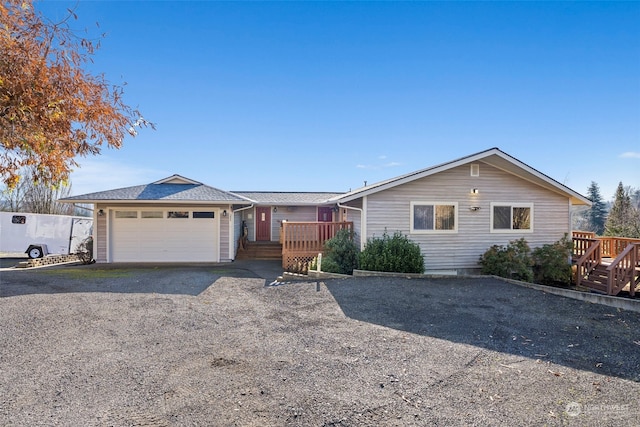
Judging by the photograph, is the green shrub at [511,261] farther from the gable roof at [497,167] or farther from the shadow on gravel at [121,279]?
the shadow on gravel at [121,279]

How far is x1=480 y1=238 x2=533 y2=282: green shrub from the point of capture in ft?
32.1

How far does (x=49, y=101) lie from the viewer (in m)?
4.32

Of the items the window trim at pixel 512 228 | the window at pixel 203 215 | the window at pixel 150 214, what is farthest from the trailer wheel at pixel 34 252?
the window trim at pixel 512 228

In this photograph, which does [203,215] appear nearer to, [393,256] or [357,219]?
[357,219]

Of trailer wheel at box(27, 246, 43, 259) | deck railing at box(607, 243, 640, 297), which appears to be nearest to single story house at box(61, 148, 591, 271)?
deck railing at box(607, 243, 640, 297)

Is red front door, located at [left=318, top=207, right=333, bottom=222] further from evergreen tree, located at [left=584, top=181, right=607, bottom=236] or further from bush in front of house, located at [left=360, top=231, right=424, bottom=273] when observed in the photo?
evergreen tree, located at [left=584, top=181, right=607, bottom=236]

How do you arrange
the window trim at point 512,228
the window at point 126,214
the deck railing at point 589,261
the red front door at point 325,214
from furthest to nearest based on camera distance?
the red front door at point 325,214 → the window at point 126,214 → the window trim at point 512,228 → the deck railing at point 589,261

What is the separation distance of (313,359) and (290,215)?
46.1ft

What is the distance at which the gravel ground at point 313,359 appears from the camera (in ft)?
9.46

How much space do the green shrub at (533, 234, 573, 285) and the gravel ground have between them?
3455 mm

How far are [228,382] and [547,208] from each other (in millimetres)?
11972

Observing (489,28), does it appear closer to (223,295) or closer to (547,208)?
(547,208)

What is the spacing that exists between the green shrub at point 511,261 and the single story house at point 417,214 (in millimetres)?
456

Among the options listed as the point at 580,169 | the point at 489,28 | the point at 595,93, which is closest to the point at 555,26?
the point at 489,28
